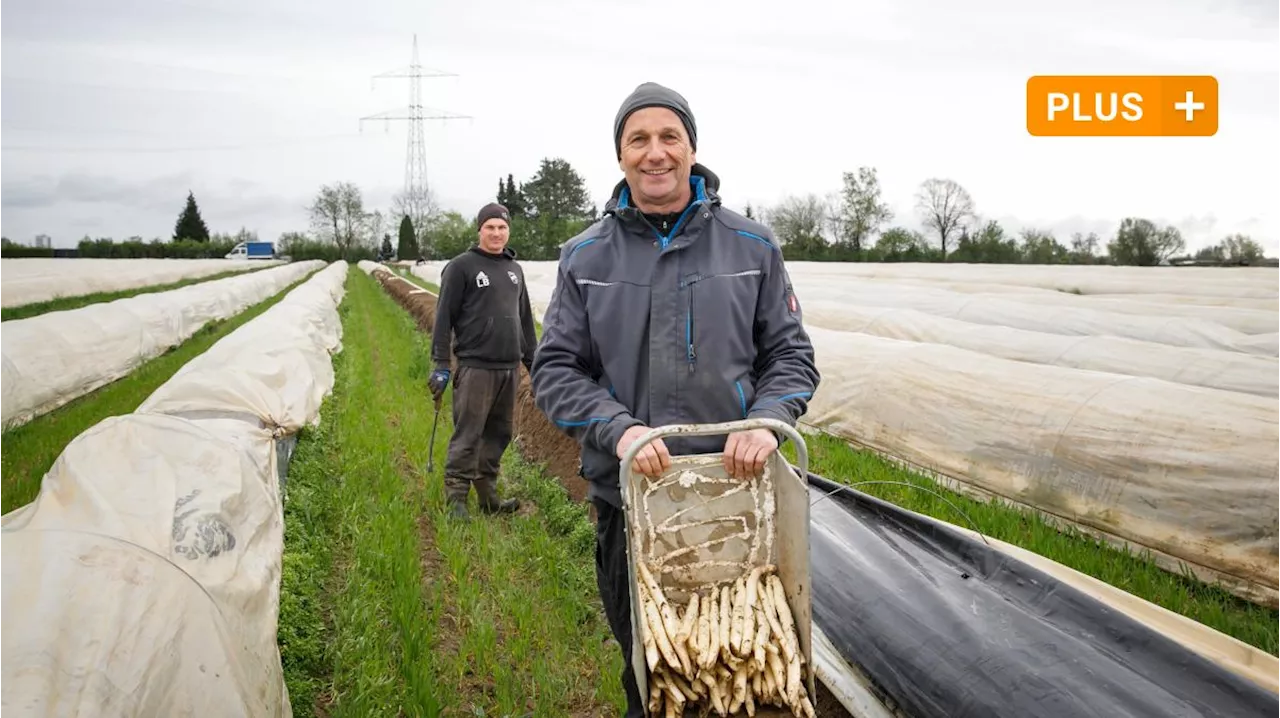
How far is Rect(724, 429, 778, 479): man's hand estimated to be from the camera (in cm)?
193

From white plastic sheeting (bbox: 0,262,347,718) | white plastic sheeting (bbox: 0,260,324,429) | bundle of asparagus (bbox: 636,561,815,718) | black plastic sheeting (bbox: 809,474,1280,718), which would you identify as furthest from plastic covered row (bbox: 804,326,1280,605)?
white plastic sheeting (bbox: 0,260,324,429)

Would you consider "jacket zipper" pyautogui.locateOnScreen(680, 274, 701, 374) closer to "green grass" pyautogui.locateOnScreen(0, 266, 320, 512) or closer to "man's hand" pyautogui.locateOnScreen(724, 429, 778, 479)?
"man's hand" pyautogui.locateOnScreen(724, 429, 778, 479)

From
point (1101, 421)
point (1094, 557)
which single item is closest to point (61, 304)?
point (1101, 421)

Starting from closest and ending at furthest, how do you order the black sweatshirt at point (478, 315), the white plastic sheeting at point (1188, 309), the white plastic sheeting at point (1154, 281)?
the black sweatshirt at point (478, 315) < the white plastic sheeting at point (1188, 309) < the white plastic sheeting at point (1154, 281)

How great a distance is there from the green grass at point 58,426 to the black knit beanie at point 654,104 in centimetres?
492

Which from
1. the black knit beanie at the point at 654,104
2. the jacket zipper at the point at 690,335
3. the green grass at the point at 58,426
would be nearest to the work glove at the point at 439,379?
the green grass at the point at 58,426

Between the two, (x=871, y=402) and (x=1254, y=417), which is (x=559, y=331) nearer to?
(x=1254, y=417)

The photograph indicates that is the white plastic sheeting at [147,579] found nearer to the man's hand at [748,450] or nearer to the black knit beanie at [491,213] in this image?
the man's hand at [748,450]

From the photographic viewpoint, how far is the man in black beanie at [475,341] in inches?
207

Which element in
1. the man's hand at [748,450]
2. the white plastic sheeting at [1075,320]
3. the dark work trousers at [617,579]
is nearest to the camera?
the man's hand at [748,450]

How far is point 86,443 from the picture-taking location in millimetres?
3129

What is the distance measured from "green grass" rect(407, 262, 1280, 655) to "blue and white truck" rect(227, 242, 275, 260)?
74307 millimetres

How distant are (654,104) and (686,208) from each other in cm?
31

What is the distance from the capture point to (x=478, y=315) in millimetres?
5262
